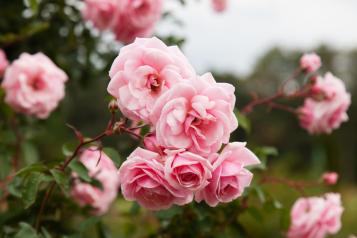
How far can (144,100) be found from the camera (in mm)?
821

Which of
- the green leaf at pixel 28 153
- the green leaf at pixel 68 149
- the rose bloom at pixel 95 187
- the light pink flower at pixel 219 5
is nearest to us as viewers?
the green leaf at pixel 68 149

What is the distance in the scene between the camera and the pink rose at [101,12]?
1.59 m

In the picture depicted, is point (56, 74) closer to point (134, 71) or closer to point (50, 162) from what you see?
point (50, 162)

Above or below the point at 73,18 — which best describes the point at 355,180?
below

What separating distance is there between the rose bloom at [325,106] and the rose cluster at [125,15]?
473mm

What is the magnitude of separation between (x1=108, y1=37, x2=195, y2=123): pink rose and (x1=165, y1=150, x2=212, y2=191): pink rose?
0.07 meters

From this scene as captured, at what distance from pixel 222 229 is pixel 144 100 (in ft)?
2.11

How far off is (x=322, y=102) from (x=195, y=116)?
726 millimetres

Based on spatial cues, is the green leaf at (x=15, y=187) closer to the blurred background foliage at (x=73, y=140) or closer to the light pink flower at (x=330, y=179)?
the blurred background foliage at (x=73, y=140)

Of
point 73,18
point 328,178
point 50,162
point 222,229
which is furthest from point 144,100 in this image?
point 73,18

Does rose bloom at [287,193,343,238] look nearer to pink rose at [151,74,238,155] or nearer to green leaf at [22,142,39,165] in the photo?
pink rose at [151,74,238,155]

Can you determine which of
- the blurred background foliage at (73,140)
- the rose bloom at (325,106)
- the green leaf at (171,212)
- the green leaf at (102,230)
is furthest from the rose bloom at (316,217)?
the green leaf at (102,230)

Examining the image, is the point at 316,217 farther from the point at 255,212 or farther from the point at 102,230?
the point at 102,230

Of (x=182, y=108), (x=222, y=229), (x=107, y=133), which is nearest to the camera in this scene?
(x=182, y=108)
